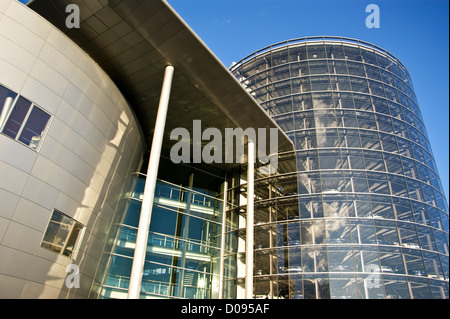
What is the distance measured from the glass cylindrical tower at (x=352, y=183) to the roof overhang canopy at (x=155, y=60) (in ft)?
16.1

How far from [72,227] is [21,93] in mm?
4910

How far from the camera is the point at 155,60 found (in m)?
14.5

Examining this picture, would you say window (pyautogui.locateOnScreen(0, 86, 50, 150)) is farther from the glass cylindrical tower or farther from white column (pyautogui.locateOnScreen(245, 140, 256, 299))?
the glass cylindrical tower

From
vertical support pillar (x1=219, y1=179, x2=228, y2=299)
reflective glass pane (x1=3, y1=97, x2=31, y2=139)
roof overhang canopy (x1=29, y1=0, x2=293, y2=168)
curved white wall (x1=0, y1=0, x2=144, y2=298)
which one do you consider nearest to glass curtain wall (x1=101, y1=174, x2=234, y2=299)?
vertical support pillar (x1=219, y1=179, x2=228, y2=299)

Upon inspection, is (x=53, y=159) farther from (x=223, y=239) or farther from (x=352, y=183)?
(x=352, y=183)

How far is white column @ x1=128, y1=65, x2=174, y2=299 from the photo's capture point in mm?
11523

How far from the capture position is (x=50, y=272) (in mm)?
10539

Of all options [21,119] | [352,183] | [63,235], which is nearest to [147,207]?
[63,235]

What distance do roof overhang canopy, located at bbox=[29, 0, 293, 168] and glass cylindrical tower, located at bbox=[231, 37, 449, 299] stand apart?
4.91m

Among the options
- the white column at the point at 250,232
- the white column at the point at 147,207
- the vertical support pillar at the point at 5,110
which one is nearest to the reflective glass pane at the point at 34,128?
the vertical support pillar at the point at 5,110

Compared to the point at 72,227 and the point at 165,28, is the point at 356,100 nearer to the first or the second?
the point at 165,28

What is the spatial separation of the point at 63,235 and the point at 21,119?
164 inches
